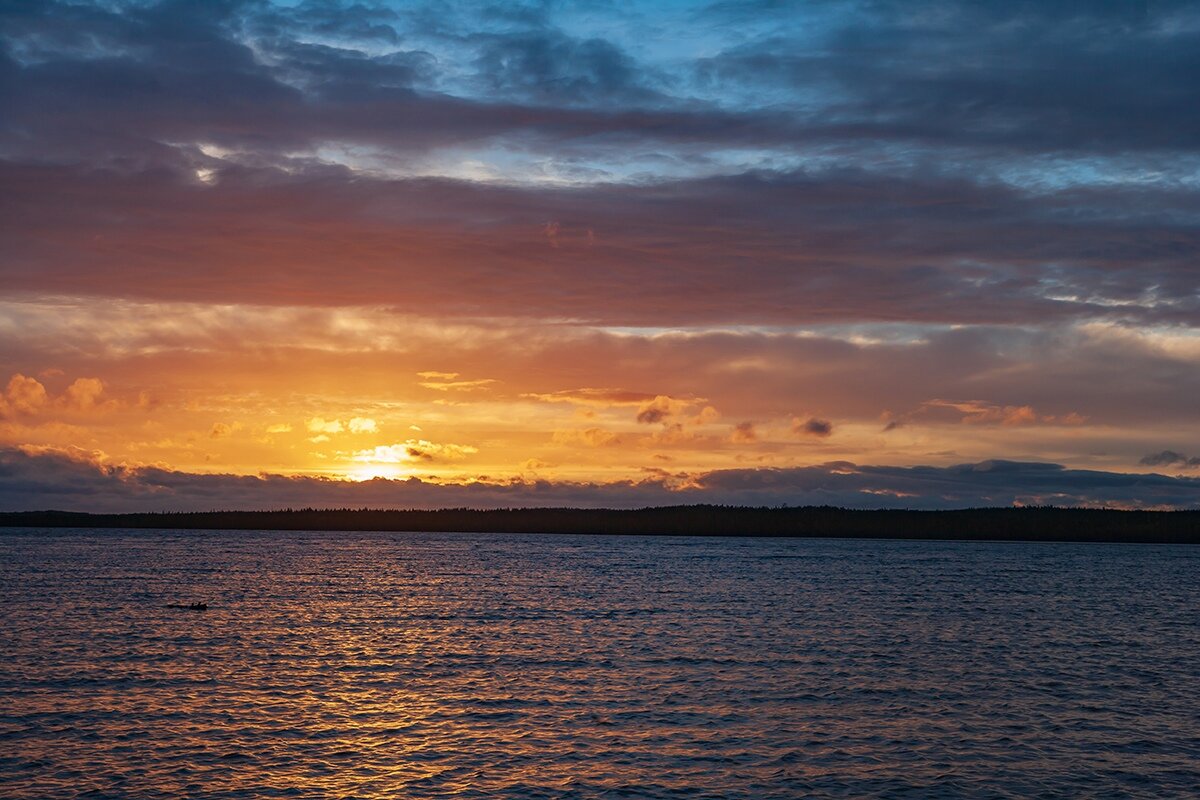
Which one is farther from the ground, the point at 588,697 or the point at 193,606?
the point at 588,697

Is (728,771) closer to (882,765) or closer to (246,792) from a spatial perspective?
(882,765)

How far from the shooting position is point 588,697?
40219 mm

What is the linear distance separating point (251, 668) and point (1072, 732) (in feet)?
112

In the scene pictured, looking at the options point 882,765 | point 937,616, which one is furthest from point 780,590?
point 882,765

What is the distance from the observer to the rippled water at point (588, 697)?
93.5ft

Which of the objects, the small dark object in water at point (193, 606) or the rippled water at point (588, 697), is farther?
the small dark object in water at point (193, 606)

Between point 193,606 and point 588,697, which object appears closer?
point 588,697

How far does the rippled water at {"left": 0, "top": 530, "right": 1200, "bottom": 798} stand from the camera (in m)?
28.5

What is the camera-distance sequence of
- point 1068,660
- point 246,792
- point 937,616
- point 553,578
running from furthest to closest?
point 553,578 → point 937,616 → point 1068,660 → point 246,792

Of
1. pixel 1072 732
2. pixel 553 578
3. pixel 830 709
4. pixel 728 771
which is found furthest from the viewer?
pixel 553 578

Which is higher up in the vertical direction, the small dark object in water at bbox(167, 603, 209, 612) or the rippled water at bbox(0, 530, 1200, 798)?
the rippled water at bbox(0, 530, 1200, 798)

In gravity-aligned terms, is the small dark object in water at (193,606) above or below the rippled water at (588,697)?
below

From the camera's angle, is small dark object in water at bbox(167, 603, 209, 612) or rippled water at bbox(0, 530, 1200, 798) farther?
small dark object in water at bbox(167, 603, 209, 612)

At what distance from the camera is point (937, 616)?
77.4 metres
